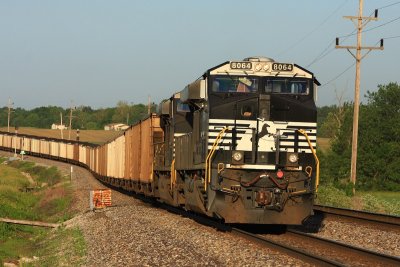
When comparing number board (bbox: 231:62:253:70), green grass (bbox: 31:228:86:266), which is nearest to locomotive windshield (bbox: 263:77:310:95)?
number board (bbox: 231:62:253:70)

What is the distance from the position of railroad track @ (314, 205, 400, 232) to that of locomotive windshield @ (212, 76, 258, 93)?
5092 millimetres

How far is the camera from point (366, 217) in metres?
18.4

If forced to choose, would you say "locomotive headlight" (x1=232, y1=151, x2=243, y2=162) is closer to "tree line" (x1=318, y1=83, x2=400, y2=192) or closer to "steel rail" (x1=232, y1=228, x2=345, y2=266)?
"steel rail" (x1=232, y1=228, x2=345, y2=266)

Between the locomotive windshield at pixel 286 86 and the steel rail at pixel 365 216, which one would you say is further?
the steel rail at pixel 365 216

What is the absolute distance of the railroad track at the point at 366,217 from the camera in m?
15.8

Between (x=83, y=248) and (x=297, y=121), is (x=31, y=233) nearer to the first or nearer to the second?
(x=83, y=248)

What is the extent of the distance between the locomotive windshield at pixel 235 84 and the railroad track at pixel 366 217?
16.7 feet

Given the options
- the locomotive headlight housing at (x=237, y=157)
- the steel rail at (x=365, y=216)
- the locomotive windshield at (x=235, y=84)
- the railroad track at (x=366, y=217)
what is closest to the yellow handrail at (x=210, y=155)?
the locomotive headlight housing at (x=237, y=157)

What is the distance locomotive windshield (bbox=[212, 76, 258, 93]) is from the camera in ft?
47.2

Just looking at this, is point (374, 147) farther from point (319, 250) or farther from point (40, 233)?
point (319, 250)

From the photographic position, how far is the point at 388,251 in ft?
41.1

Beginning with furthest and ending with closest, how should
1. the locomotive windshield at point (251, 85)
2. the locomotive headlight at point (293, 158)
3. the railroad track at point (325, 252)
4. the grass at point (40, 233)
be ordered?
the grass at point (40, 233) < the locomotive windshield at point (251, 85) < the locomotive headlight at point (293, 158) < the railroad track at point (325, 252)

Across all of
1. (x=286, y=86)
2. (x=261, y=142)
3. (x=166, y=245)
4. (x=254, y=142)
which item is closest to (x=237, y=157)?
(x=254, y=142)

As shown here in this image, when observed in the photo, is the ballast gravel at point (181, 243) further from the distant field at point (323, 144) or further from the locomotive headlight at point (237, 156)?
the distant field at point (323, 144)
